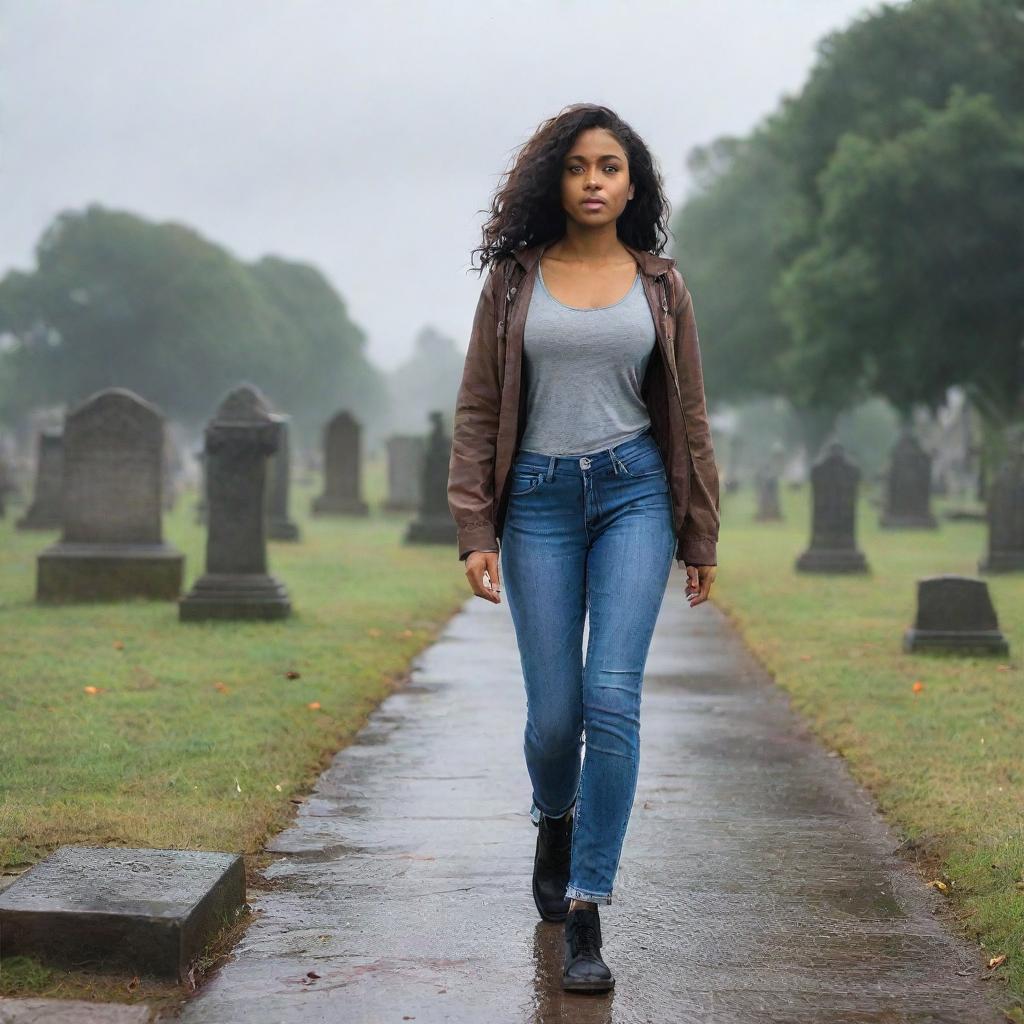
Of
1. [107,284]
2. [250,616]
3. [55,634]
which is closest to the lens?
[55,634]

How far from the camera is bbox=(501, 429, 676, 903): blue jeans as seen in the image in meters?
3.78

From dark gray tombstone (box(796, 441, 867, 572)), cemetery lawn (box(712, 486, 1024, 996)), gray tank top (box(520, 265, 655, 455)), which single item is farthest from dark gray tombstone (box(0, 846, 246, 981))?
dark gray tombstone (box(796, 441, 867, 572))

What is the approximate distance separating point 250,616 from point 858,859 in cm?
726

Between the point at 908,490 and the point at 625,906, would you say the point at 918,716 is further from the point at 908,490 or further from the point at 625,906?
the point at 908,490

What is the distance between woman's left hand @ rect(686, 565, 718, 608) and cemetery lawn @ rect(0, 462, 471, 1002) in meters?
1.56

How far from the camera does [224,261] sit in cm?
7631

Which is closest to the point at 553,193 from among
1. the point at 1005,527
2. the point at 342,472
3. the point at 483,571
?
the point at 483,571

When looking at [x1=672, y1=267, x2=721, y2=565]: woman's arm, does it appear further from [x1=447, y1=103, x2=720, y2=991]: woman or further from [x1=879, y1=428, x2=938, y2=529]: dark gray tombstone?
[x1=879, y1=428, x2=938, y2=529]: dark gray tombstone

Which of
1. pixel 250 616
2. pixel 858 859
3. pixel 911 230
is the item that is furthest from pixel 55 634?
pixel 911 230

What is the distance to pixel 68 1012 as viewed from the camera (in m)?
3.35

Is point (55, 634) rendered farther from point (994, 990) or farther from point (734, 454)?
point (734, 454)

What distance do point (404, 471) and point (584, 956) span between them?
27.7 meters

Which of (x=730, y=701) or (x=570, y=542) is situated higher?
(x=570, y=542)

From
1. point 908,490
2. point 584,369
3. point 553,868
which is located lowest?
point 553,868
